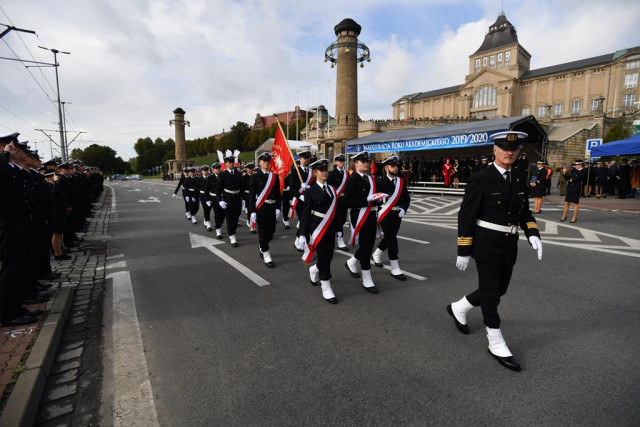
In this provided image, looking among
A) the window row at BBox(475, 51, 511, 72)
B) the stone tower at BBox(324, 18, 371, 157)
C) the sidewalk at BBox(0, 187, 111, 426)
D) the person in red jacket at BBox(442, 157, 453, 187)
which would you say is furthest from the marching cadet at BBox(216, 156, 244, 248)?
the window row at BBox(475, 51, 511, 72)

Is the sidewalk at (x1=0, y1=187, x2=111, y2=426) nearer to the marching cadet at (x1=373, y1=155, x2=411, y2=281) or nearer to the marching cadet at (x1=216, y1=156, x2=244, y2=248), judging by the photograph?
the marching cadet at (x1=216, y1=156, x2=244, y2=248)

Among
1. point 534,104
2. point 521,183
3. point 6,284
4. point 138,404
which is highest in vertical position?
point 534,104

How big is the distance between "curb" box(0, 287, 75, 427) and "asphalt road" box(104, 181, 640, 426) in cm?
81

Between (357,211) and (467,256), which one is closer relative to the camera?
(467,256)

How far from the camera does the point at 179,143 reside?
8594 cm

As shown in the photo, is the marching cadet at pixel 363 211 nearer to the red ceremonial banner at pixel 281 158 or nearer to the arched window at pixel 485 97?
the red ceremonial banner at pixel 281 158

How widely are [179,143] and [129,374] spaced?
300 ft

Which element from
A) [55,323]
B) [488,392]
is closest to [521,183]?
[488,392]

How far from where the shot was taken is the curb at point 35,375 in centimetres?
240

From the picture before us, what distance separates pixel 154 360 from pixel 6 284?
2.02 metres

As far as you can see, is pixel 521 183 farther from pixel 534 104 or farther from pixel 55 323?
pixel 534 104

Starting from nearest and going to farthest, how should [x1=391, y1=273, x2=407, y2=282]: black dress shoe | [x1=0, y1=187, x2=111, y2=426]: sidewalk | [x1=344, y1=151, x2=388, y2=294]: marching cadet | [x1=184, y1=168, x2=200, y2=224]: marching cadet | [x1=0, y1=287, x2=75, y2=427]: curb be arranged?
[x1=0, y1=287, x2=75, y2=427]: curb < [x1=0, y1=187, x2=111, y2=426]: sidewalk < [x1=344, y1=151, x2=388, y2=294]: marching cadet < [x1=391, y1=273, x2=407, y2=282]: black dress shoe < [x1=184, y1=168, x2=200, y2=224]: marching cadet

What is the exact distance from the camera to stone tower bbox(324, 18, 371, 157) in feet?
114

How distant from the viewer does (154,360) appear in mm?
3318
